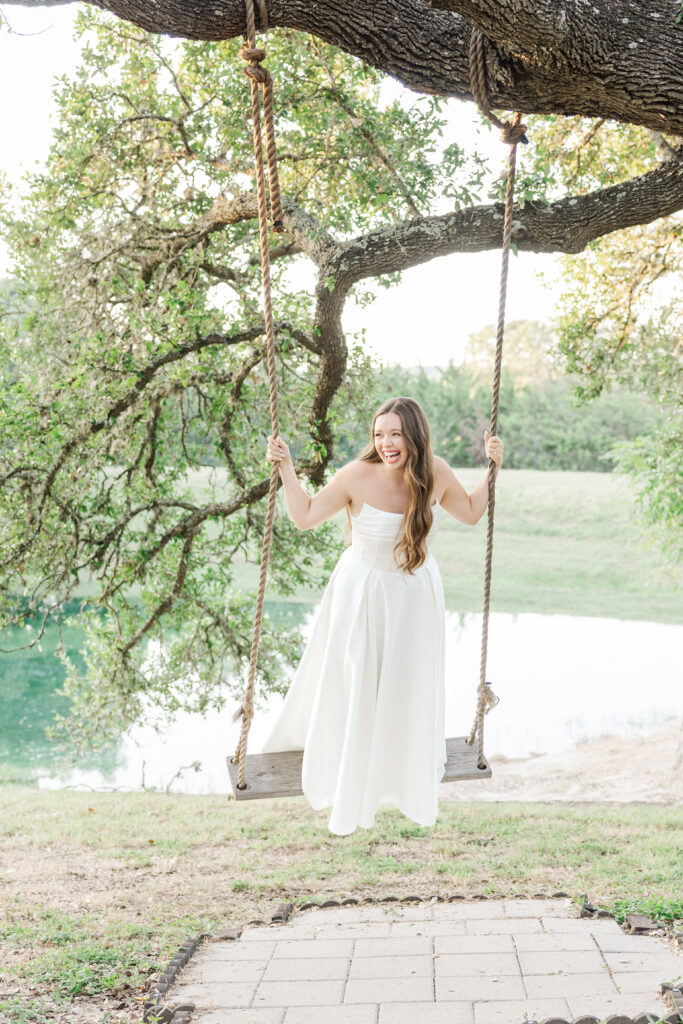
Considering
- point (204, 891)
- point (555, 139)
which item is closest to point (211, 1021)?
point (204, 891)

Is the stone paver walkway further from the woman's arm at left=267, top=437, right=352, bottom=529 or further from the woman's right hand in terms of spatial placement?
the woman's right hand

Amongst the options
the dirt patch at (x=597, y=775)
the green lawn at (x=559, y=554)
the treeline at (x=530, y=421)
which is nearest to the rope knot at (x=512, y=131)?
the dirt patch at (x=597, y=775)

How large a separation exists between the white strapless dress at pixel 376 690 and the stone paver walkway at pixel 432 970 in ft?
1.68

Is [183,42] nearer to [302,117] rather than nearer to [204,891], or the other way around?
[302,117]

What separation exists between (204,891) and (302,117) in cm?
407

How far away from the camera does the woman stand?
3387 millimetres

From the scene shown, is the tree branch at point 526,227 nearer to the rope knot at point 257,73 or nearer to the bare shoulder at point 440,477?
the bare shoulder at point 440,477

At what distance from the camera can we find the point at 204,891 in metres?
4.78

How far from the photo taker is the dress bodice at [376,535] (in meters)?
3.41

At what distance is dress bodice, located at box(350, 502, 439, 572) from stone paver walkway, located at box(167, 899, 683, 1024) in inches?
54.4

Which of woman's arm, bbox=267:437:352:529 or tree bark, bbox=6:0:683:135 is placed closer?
tree bark, bbox=6:0:683:135

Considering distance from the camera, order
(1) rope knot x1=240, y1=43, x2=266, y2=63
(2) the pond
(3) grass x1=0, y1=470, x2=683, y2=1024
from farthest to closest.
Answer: (2) the pond < (3) grass x1=0, y1=470, x2=683, y2=1024 < (1) rope knot x1=240, y1=43, x2=266, y2=63

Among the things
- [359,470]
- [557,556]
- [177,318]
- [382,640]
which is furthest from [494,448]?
[557,556]

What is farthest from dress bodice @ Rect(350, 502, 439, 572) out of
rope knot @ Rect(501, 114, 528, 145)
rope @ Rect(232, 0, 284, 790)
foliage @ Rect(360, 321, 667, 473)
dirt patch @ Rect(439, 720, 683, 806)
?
foliage @ Rect(360, 321, 667, 473)
